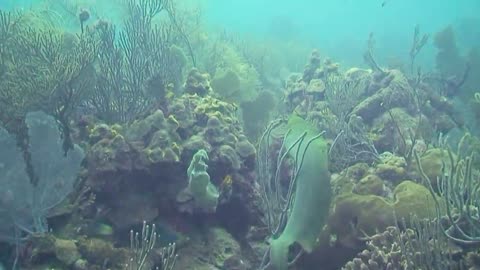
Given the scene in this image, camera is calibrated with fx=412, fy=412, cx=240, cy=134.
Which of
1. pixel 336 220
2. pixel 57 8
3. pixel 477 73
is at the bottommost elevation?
pixel 336 220

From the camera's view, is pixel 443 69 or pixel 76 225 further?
pixel 443 69

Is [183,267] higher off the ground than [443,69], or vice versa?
Result: [443,69]

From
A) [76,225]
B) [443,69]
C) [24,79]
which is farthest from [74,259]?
[443,69]

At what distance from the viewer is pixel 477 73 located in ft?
53.2

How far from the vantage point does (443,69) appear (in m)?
16.8

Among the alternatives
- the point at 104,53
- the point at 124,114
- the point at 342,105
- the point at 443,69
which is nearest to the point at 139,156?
the point at 124,114

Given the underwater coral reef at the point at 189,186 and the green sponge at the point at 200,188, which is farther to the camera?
the green sponge at the point at 200,188

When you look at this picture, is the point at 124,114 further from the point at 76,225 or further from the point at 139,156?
the point at 76,225

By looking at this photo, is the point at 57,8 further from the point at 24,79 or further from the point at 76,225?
→ the point at 76,225

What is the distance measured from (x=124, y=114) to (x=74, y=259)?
3222mm

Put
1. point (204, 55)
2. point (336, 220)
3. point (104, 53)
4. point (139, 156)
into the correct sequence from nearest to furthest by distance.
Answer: point (336, 220)
point (139, 156)
point (104, 53)
point (204, 55)

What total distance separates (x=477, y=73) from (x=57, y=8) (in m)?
16.2

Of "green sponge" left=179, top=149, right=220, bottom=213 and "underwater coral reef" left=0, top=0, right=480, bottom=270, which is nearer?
"underwater coral reef" left=0, top=0, right=480, bottom=270

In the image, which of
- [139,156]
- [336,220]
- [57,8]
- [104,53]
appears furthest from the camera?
[57,8]
